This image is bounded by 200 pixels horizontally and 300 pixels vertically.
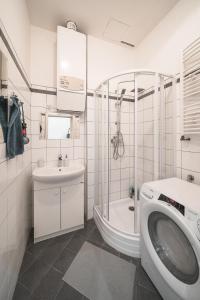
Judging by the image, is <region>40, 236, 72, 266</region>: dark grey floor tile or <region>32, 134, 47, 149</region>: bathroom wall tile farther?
<region>32, 134, 47, 149</region>: bathroom wall tile

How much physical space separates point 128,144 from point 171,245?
139cm

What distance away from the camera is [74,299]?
984mm

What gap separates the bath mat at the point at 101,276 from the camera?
1.02 meters

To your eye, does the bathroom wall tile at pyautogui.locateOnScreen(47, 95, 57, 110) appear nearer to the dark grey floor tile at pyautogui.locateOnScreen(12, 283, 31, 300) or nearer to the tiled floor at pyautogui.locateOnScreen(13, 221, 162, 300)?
the tiled floor at pyautogui.locateOnScreen(13, 221, 162, 300)

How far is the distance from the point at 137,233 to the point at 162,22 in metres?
2.50

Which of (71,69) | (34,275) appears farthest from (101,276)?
(71,69)

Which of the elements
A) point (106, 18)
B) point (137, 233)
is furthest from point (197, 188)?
point (106, 18)

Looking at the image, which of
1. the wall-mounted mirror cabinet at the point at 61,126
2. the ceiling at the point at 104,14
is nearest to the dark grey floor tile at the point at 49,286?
the wall-mounted mirror cabinet at the point at 61,126

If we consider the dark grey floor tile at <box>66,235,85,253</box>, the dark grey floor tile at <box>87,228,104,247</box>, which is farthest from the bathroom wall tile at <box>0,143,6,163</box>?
the dark grey floor tile at <box>87,228,104,247</box>

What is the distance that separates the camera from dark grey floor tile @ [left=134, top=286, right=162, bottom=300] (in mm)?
985

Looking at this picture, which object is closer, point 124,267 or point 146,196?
point 146,196

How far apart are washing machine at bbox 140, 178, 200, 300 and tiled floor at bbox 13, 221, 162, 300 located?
0.12 meters

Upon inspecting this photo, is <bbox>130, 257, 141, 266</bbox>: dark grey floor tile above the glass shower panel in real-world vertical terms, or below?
below

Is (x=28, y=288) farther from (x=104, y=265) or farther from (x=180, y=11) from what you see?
(x=180, y=11)
